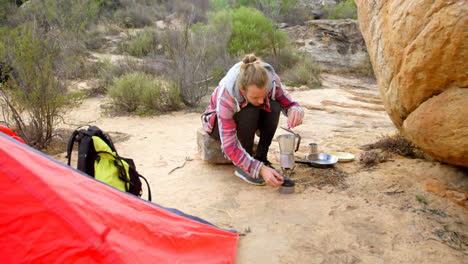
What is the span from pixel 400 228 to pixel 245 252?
0.94m

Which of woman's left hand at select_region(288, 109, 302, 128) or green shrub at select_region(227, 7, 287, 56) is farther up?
green shrub at select_region(227, 7, 287, 56)

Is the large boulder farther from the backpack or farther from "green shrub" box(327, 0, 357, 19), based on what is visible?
"green shrub" box(327, 0, 357, 19)

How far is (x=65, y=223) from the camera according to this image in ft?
3.89

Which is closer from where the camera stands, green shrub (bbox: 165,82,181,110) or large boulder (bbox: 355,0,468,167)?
large boulder (bbox: 355,0,468,167)

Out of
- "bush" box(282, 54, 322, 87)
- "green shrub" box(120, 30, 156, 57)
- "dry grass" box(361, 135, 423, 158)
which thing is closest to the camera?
"dry grass" box(361, 135, 423, 158)

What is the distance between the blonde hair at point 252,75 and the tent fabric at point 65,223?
1.08 metres

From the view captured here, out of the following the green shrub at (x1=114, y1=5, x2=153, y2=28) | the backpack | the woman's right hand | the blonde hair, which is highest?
the green shrub at (x1=114, y1=5, x2=153, y2=28)

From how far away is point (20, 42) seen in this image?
364 cm

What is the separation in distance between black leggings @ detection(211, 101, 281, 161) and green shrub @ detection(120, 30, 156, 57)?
7.05m

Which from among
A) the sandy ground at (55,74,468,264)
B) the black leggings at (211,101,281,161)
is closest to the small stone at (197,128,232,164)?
the sandy ground at (55,74,468,264)

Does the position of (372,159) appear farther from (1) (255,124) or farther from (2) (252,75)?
(2) (252,75)

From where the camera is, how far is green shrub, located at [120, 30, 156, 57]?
9.15 meters

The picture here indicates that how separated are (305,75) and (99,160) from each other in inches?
267

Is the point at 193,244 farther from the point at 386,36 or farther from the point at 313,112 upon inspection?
the point at 313,112
